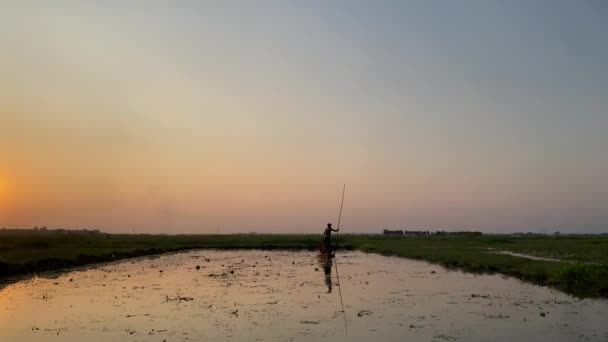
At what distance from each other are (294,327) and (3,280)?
18.5m

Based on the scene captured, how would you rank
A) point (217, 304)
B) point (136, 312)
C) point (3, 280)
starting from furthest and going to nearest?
point (3, 280)
point (217, 304)
point (136, 312)

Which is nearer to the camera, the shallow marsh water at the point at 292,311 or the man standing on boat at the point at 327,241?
the shallow marsh water at the point at 292,311

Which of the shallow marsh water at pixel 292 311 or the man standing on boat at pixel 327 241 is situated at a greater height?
the man standing on boat at pixel 327 241

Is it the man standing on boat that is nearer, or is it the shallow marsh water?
the shallow marsh water

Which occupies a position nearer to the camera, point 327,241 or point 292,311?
point 292,311

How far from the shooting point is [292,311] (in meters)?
16.5

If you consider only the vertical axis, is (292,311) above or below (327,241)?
below

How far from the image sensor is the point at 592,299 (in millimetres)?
18250

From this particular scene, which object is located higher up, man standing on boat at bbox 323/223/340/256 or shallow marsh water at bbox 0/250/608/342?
man standing on boat at bbox 323/223/340/256

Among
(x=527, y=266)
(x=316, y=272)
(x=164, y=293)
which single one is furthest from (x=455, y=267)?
(x=164, y=293)

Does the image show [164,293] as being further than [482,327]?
Yes

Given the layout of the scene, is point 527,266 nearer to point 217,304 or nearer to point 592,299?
point 592,299

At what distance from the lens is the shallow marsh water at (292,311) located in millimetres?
13023

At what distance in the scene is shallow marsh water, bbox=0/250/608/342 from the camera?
513 inches
